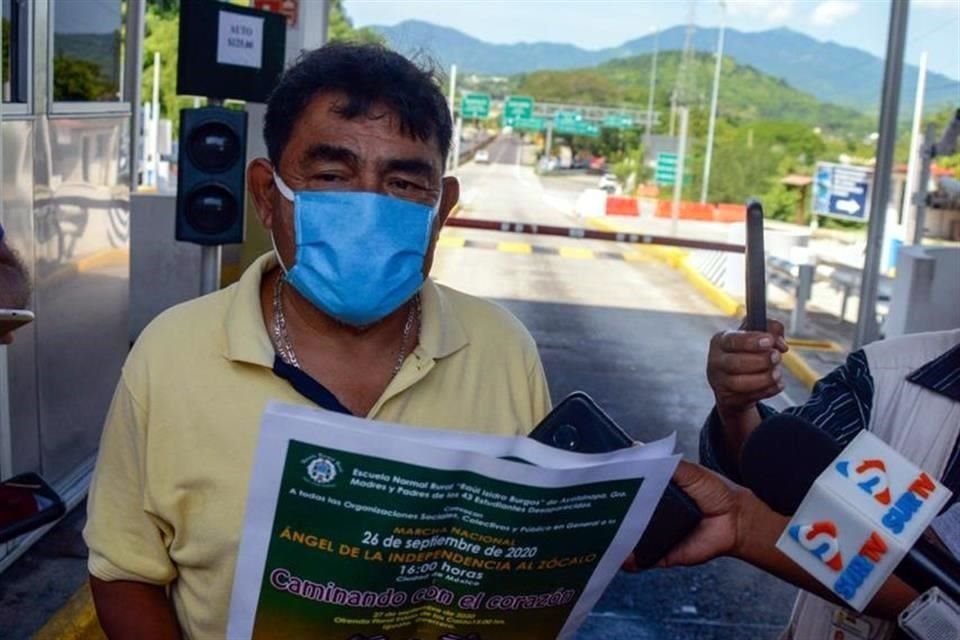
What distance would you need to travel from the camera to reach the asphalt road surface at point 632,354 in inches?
234

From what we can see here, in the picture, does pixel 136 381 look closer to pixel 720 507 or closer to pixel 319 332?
pixel 319 332

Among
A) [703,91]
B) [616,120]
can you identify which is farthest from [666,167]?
[703,91]

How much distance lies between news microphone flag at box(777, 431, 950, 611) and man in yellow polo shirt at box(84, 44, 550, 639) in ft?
2.47

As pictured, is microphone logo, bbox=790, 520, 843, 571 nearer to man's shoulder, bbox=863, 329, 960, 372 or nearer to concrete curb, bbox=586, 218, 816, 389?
man's shoulder, bbox=863, 329, 960, 372

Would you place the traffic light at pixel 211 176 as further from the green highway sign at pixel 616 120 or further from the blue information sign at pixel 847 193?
the green highway sign at pixel 616 120

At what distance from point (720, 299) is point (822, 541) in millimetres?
17879

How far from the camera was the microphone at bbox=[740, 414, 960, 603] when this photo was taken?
146 cm

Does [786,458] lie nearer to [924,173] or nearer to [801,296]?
[924,173]

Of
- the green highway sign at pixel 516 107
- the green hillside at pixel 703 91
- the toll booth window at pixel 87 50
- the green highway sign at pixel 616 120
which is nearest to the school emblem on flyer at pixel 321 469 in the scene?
the toll booth window at pixel 87 50

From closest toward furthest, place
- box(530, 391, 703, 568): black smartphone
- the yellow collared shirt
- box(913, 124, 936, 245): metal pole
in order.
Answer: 1. box(530, 391, 703, 568): black smartphone
2. the yellow collared shirt
3. box(913, 124, 936, 245): metal pole

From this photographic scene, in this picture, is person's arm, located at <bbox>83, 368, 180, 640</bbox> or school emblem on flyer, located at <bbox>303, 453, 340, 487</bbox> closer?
school emblem on flyer, located at <bbox>303, 453, 340, 487</bbox>

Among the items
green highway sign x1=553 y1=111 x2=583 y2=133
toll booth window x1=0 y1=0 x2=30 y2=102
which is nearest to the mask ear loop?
toll booth window x1=0 y1=0 x2=30 y2=102

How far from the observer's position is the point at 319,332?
2.16 m

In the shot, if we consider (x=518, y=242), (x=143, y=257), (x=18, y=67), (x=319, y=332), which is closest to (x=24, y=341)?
(x=18, y=67)
